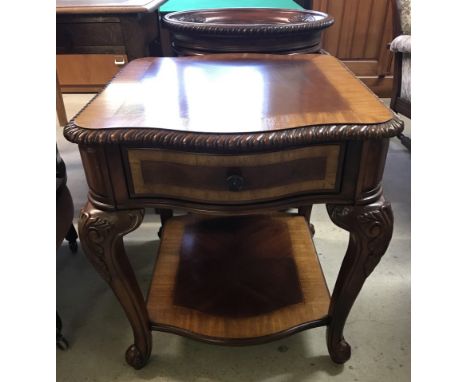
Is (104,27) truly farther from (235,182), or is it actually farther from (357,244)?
(357,244)

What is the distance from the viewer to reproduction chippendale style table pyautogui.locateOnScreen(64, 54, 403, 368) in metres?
0.53

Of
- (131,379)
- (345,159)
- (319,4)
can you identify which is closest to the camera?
(345,159)

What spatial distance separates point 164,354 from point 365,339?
0.49 m

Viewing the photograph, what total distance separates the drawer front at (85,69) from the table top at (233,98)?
1742 millimetres

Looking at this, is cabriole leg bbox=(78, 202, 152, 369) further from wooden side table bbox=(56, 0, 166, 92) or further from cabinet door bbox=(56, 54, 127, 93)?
cabinet door bbox=(56, 54, 127, 93)

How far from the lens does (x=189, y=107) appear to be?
588 millimetres

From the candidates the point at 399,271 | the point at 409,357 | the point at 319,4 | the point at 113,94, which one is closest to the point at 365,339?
the point at 409,357

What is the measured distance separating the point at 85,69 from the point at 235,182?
2.20 meters

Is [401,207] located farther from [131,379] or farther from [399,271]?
[131,379]

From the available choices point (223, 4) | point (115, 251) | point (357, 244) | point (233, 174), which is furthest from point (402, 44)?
point (115, 251)

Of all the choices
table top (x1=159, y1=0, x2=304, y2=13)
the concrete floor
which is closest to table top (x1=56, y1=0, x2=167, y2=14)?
table top (x1=159, y1=0, x2=304, y2=13)

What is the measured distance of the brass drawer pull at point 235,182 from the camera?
1.81 feet

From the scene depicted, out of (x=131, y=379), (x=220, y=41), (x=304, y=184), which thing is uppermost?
(x=220, y=41)

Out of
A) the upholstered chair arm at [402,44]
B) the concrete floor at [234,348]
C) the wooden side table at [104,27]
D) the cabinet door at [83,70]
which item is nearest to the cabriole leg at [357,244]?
the concrete floor at [234,348]
